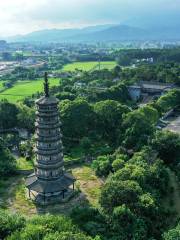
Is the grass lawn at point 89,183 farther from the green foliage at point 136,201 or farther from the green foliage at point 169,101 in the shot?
the green foliage at point 169,101

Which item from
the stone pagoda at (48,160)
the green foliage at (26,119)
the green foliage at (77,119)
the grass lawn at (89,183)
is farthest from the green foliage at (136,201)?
the green foliage at (26,119)

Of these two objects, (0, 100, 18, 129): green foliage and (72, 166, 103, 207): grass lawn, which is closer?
(72, 166, 103, 207): grass lawn

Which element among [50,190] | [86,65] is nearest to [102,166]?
[50,190]

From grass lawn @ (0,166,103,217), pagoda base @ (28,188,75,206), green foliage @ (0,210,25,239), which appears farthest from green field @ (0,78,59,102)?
green foliage @ (0,210,25,239)

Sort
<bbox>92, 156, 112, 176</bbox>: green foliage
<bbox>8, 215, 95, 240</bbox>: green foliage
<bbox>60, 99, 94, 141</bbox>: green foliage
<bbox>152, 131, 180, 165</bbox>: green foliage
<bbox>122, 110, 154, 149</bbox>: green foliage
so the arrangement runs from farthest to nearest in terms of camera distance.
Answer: <bbox>60, 99, 94, 141</bbox>: green foliage < <bbox>122, 110, 154, 149</bbox>: green foliage < <bbox>152, 131, 180, 165</bbox>: green foliage < <bbox>92, 156, 112, 176</bbox>: green foliage < <bbox>8, 215, 95, 240</bbox>: green foliage

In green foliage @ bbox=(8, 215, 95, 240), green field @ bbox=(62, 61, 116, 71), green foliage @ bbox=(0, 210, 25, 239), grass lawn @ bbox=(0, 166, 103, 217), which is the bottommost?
grass lawn @ bbox=(0, 166, 103, 217)

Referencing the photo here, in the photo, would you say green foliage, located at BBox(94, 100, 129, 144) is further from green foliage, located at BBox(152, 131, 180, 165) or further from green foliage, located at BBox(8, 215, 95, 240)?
green foliage, located at BBox(8, 215, 95, 240)

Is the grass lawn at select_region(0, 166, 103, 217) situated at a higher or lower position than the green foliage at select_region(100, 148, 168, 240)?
lower

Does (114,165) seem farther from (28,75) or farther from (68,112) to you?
(28,75)
